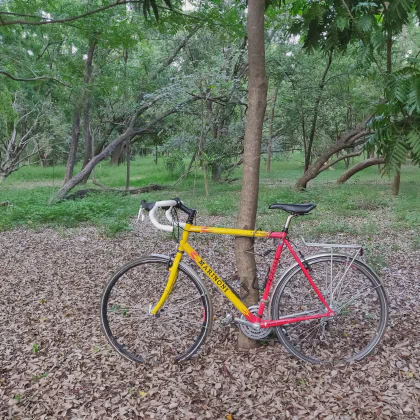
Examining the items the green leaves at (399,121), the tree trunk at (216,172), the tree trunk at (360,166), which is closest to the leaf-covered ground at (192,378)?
the green leaves at (399,121)

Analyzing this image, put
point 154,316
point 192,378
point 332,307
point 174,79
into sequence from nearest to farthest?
1. point 192,378
2. point 332,307
3. point 154,316
4. point 174,79

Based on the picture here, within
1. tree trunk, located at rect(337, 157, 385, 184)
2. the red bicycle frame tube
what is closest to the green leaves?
the red bicycle frame tube

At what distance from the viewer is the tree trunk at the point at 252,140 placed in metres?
2.58

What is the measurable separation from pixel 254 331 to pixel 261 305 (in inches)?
7.8

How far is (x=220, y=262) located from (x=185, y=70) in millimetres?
9728

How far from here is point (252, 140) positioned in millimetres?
2713

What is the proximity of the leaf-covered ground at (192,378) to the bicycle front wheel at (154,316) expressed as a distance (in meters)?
0.14

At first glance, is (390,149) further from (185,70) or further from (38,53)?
(38,53)

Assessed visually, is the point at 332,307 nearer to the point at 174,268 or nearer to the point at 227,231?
the point at 227,231

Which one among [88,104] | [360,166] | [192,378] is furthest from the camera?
[360,166]

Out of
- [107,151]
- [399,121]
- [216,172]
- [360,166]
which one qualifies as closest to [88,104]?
[107,151]

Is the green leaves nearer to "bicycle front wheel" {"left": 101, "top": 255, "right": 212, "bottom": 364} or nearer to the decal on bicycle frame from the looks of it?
the decal on bicycle frame

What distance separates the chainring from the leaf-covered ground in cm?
15

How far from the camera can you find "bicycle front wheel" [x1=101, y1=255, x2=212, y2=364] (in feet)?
8.87
